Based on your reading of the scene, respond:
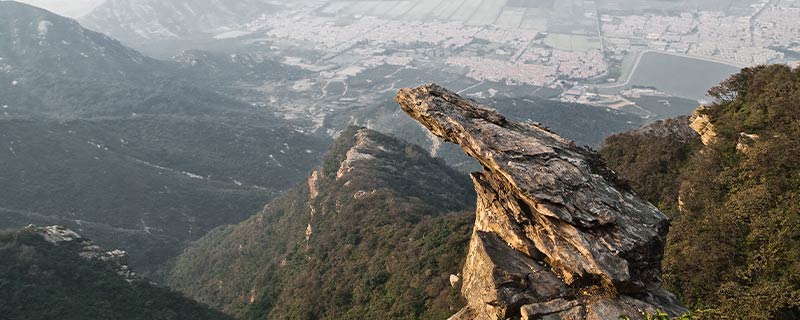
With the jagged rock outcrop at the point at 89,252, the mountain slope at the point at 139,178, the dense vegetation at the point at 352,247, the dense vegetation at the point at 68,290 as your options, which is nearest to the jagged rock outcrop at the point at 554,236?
the dense vegetation at the point at 352,247

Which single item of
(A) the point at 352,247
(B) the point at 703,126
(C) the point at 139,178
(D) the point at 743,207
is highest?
(D) the point at 743,207

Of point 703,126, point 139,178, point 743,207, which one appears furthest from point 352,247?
point 139,178

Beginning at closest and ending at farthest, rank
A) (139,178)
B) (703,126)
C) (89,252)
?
(703,126) < (89,252) < (139,178)

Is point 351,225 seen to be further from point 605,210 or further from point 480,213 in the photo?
point 605,210

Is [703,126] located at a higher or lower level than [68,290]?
higher

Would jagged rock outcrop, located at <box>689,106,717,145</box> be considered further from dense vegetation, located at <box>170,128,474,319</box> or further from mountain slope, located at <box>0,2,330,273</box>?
mountain slope, located at <box>0,2,330,273</box>

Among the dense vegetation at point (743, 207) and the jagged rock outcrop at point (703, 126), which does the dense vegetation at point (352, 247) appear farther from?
the jagged rock outcrop at point (703, 126)

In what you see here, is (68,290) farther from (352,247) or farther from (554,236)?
(554,236)

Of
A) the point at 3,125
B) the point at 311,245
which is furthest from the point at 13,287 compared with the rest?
the point at 3,125
